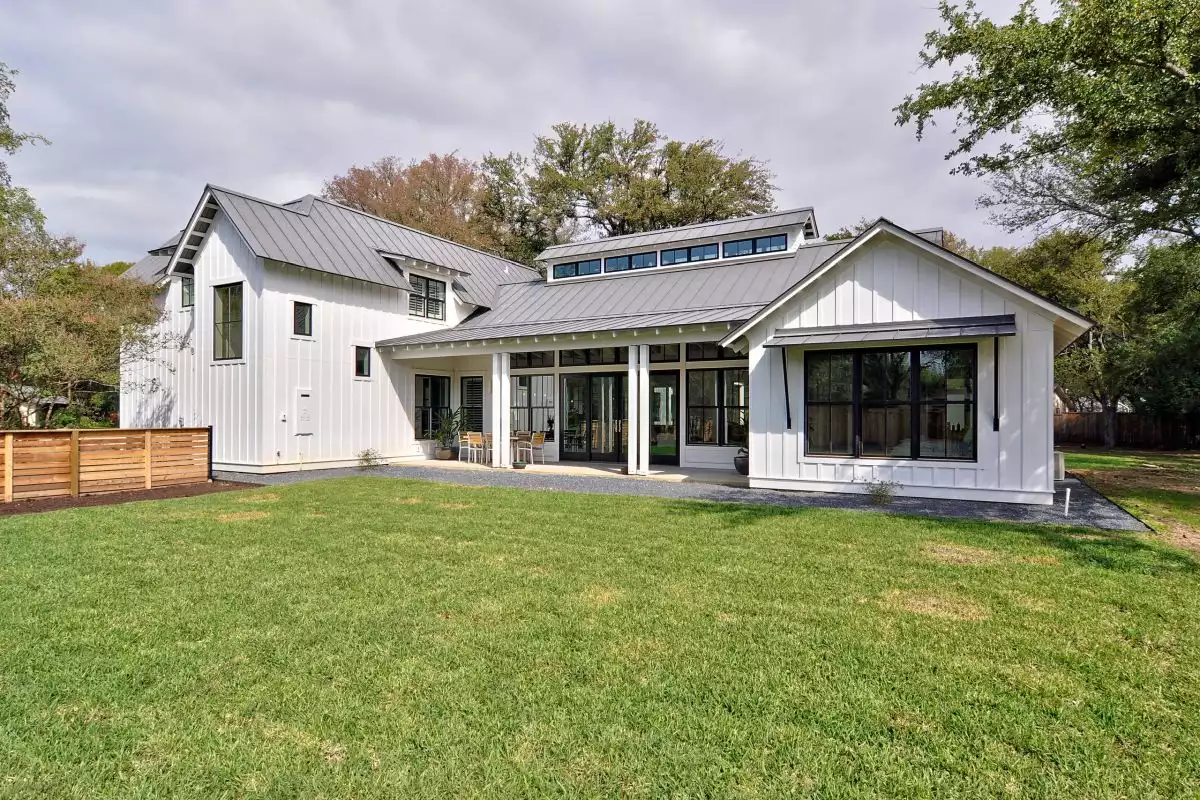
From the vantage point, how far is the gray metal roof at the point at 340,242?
13641 millimetres

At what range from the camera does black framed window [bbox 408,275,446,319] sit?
16969 millimetres

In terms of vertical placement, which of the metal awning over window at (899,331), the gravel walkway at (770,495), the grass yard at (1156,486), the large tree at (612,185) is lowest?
the grass yard at (1156,486)

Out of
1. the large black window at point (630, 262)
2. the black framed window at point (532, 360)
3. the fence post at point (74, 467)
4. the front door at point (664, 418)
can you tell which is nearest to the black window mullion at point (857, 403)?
the front door at point (664, 418)

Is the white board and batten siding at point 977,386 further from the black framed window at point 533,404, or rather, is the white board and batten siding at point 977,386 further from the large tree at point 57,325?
the large tree at point 57,325

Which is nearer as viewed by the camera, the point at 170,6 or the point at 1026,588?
the point at 1026,588

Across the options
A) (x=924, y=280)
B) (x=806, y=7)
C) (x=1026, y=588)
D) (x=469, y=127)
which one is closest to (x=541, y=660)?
(x=1026, y=588)

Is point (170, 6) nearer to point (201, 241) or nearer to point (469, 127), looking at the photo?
point (201, 241)

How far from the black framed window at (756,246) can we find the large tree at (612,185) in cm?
1315

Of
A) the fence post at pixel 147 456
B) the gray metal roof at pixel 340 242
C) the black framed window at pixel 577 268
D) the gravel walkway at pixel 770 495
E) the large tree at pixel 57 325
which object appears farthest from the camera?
the black framed window at pixel 577 268

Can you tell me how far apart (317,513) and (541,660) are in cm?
598

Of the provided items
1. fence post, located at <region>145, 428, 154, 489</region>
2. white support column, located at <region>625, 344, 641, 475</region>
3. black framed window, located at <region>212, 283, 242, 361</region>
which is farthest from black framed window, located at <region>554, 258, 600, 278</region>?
fence post, located at <region>145, 428, 154, 489</region>

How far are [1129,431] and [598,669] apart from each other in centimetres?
3025

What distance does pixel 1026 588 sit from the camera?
505cm

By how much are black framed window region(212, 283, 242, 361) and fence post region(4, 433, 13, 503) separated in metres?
4.88
